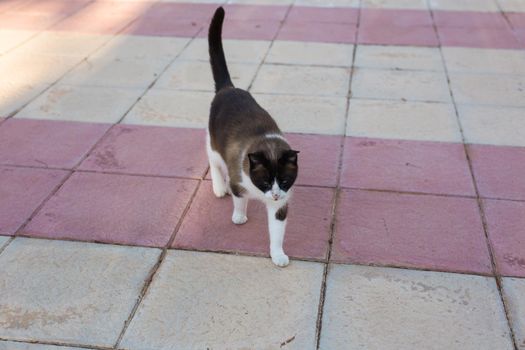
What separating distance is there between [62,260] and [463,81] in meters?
4.43

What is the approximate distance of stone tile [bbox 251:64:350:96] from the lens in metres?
5.70

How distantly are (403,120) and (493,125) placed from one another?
2.59ft

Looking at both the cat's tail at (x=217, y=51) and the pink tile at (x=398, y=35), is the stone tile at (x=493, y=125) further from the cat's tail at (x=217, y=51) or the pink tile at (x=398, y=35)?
the cat's tail at (x=217, y=51)

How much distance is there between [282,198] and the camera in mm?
3145

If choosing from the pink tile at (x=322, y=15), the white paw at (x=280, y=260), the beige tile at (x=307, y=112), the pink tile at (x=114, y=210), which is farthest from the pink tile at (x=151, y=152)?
the pink tile at (x=322, y=15)

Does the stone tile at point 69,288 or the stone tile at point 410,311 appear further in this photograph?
the stone tile at point 69,288

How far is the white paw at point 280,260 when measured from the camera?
333 cm

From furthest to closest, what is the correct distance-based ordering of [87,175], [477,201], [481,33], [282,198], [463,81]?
[481,33], [463,81], [87,175], [477,201], [282,198]

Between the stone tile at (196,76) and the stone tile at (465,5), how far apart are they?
11.6ft

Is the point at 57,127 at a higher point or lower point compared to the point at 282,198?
lower

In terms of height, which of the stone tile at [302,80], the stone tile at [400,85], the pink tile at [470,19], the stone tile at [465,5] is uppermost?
the stone tile at [302,80]

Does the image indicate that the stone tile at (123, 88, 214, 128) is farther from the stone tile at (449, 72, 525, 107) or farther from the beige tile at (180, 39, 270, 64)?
the stone tile at (449, 72, 525, 107)

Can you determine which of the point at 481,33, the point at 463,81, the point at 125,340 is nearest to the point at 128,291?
the point at 125,340

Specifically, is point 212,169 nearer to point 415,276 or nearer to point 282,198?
point 282,198
